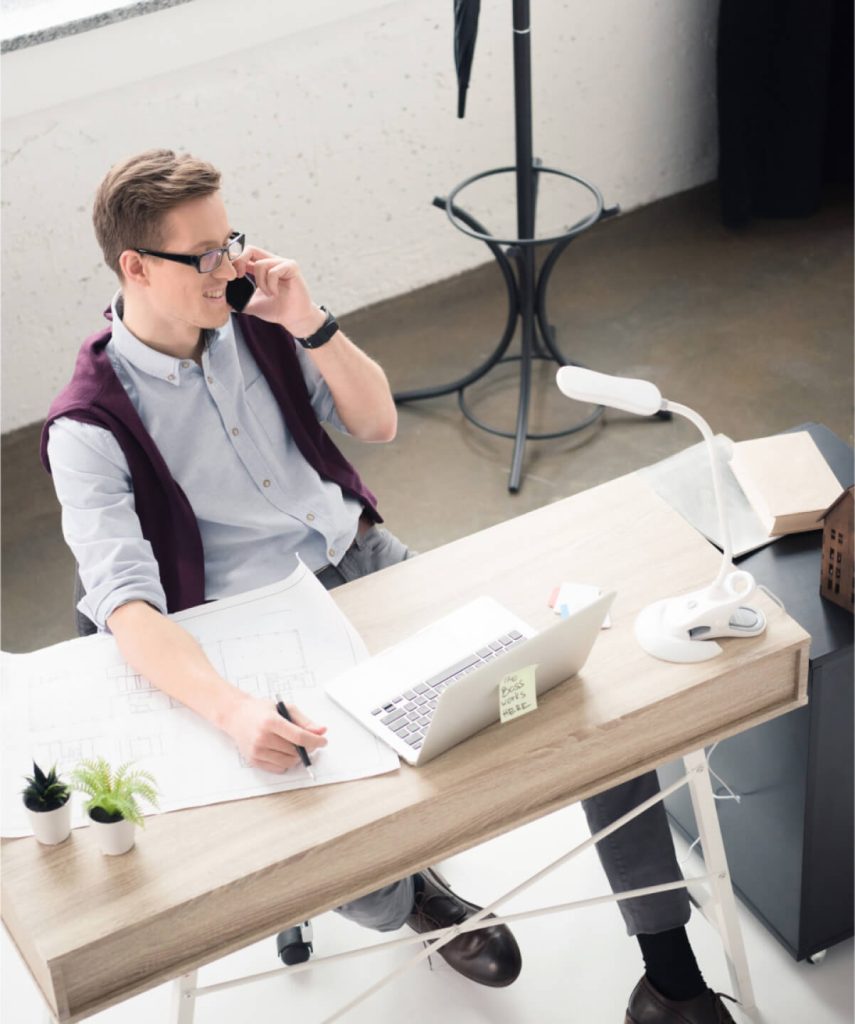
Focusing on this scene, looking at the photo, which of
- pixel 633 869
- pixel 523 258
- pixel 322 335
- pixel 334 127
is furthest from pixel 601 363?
pixel 633 869

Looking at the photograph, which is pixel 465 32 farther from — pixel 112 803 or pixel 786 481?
pixel 112 803

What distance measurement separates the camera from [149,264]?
6.07 feet

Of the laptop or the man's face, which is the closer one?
the laptop

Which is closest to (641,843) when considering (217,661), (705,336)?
(217,661)

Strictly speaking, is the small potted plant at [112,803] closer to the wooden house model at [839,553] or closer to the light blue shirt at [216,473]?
the light blue shirt at [216,473]

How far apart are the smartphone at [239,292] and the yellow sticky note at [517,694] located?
2.34 feet

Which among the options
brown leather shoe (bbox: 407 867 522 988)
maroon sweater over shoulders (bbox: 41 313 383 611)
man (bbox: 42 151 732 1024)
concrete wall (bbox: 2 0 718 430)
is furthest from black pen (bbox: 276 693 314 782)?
concrete wall (bbox: 2 0 718 430)

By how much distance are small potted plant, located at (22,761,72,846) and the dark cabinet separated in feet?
3.21

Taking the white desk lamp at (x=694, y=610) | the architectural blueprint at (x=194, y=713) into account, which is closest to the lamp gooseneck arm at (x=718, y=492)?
the white desk lamp at (x=694, y=610)

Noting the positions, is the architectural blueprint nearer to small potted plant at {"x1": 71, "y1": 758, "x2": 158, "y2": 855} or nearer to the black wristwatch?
small potted plant at {"x1": 71, "y1": 758, "x2": 158, "y2": 855}

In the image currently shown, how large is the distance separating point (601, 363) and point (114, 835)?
7.97 feet

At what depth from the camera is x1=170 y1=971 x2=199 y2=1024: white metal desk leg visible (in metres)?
1.60

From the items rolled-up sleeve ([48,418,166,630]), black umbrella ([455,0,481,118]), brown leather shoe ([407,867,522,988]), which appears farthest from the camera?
black umbrella ([455,0,481,118])

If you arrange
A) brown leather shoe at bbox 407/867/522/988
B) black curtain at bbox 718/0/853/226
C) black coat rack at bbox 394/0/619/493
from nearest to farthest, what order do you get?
brown leather shoe at bbox 407/867/522/988 < black coat rack at bbox 394/0/619/493 < black curtain at bbox 718/0/853/226
